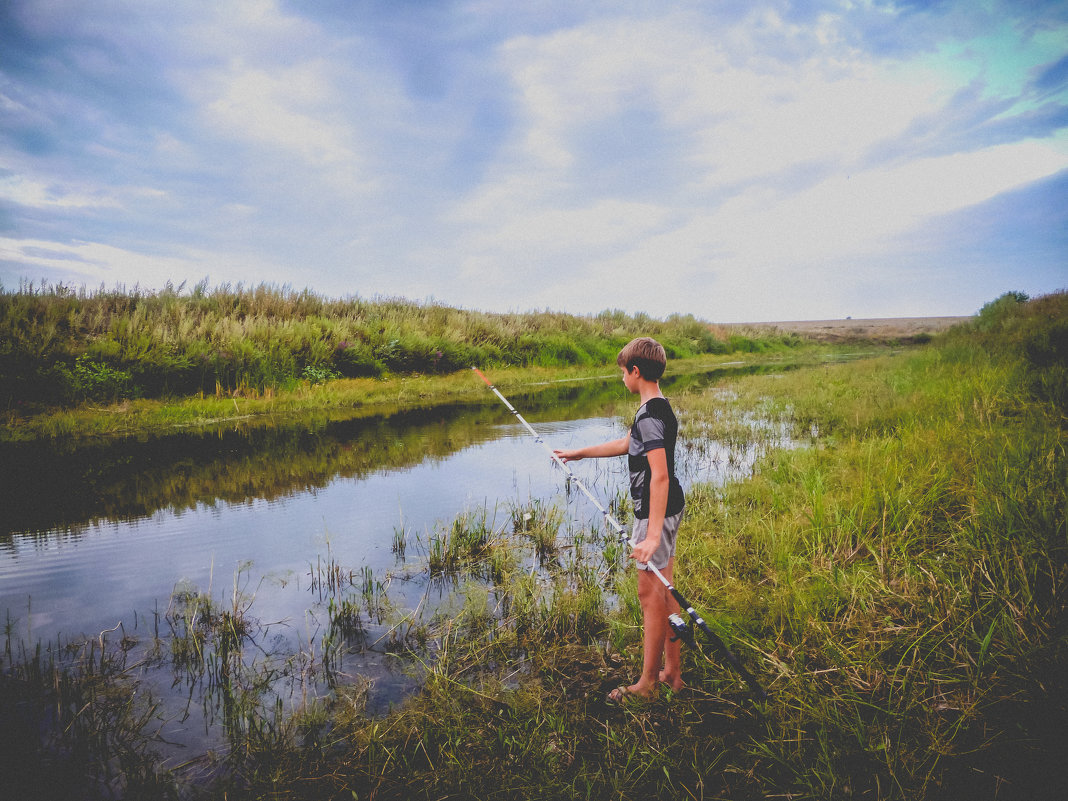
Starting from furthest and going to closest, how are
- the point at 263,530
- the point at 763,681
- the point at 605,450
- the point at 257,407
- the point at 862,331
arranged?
the point at 862,331, the point at 257,407, the point at 263,530, the point at 605,450, the point at 763,681

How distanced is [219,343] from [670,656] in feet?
50.0

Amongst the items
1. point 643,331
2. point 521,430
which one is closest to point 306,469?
point 521,430

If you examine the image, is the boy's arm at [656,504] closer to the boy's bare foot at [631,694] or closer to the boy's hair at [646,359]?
the boy's hair at [646,359]

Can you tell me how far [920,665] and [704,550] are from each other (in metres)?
1.78

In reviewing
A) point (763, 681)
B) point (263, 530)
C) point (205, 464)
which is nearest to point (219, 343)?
point (205, 464)

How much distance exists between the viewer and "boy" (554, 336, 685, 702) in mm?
2682

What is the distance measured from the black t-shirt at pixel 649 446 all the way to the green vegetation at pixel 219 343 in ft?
43.0

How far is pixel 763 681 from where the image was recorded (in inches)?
111

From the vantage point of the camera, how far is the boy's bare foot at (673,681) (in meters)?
2.88

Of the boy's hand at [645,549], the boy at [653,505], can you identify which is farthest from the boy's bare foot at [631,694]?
the boy's hand at [645,549]

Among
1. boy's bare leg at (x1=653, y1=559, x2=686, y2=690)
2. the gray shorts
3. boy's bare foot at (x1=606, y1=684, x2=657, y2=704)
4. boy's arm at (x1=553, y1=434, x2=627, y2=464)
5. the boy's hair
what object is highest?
the boy's hair

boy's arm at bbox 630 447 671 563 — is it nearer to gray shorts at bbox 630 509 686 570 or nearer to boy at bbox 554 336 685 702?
boy at bbox 554 336 685 702

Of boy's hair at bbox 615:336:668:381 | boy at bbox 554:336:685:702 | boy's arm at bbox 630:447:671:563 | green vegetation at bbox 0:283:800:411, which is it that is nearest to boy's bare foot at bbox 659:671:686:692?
boy at bbox 554:336:685:702

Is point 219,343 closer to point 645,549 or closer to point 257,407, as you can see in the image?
point 257,407
